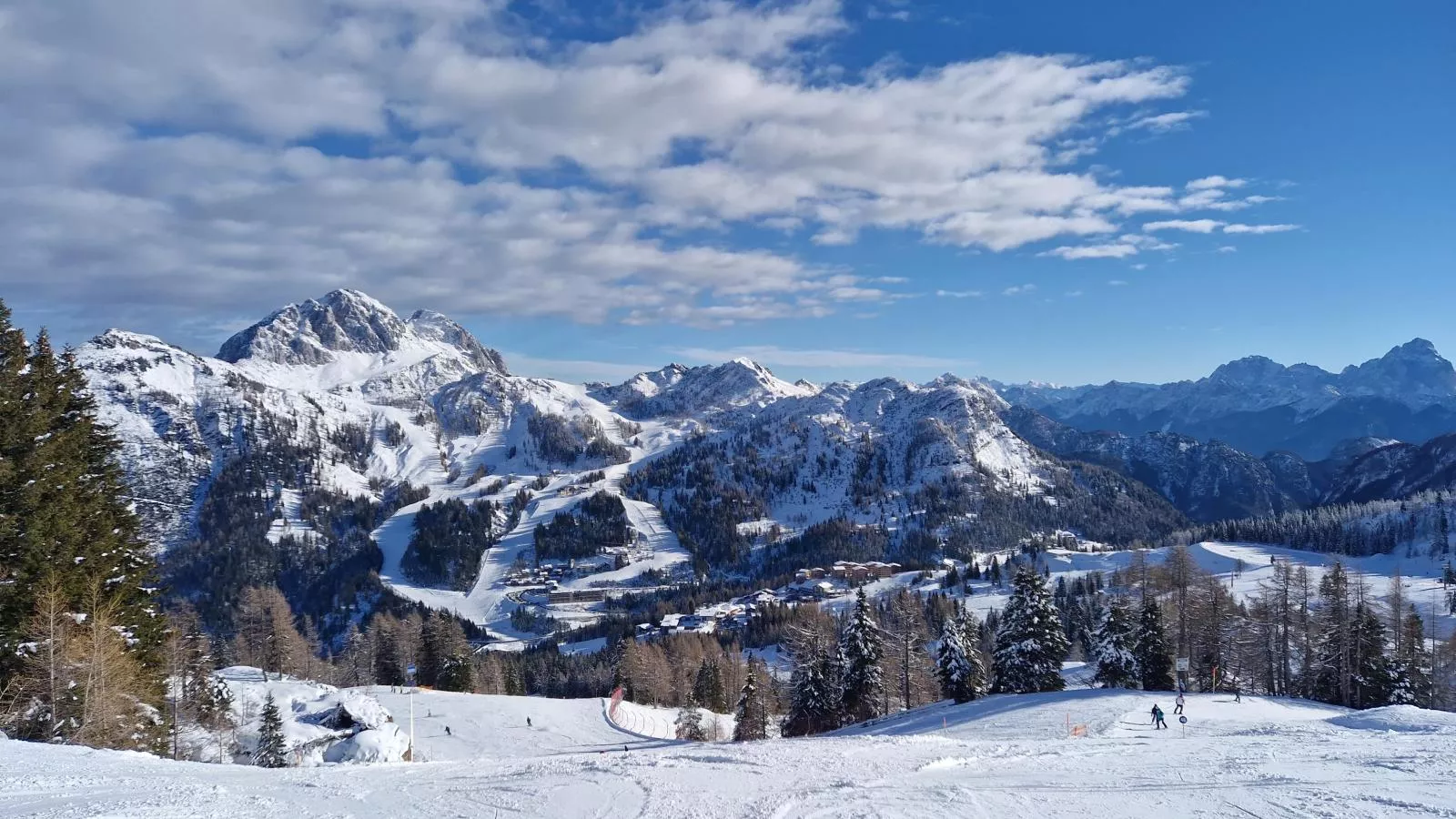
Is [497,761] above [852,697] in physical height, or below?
above

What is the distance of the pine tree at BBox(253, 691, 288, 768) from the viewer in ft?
130

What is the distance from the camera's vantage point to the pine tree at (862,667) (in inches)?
2012

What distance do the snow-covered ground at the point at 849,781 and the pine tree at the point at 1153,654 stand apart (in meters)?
18.9

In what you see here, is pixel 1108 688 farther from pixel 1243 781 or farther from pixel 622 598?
pixel 622 598

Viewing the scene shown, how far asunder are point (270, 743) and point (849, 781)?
1418 inches

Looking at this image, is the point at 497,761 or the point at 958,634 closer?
the point at 497,761

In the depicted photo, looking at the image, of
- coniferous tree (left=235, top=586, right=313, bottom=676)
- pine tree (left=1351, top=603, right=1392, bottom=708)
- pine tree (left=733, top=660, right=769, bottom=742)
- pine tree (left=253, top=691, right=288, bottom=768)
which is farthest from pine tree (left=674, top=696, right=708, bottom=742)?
pine tree (left=1351, top=603, right=1392, bottom=708)

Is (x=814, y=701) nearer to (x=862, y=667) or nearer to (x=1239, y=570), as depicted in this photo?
(x=862, y=667)

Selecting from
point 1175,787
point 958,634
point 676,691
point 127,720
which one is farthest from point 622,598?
point 1175,787

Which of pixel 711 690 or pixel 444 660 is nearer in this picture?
pixel 711 690

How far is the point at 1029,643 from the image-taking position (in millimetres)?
49969

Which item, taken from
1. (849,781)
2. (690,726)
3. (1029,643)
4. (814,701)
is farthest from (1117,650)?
(849,781)

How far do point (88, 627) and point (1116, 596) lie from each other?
56.9m

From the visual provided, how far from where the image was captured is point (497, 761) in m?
23.6
